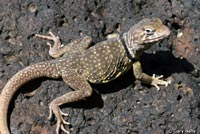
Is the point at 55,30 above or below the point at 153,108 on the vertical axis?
above

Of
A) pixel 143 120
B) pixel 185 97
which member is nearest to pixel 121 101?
pixel 143 120

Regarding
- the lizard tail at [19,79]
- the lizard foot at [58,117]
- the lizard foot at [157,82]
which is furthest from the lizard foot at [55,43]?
the lizard foot at [157,82]

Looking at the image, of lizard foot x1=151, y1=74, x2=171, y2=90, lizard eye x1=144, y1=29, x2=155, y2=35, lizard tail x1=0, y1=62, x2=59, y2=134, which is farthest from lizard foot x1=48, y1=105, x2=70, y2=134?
lizard eye x1=144, y1=29, x2=155, y2=35

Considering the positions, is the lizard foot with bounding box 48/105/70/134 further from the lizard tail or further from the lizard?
the lizard tail

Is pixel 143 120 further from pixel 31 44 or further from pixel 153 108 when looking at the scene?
pixel 31 44

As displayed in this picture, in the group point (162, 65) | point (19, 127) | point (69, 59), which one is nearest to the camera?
point (19, 127)

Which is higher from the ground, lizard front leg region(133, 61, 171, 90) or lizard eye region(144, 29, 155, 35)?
lizard eye region(144, 29, 155, 35)

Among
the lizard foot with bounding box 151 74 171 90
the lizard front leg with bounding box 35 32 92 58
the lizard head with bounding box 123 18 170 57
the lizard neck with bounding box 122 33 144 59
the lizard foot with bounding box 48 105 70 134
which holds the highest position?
the lizard front leg with bounding box 35 32 92 58

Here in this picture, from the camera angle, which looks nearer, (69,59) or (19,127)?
(19,127)
